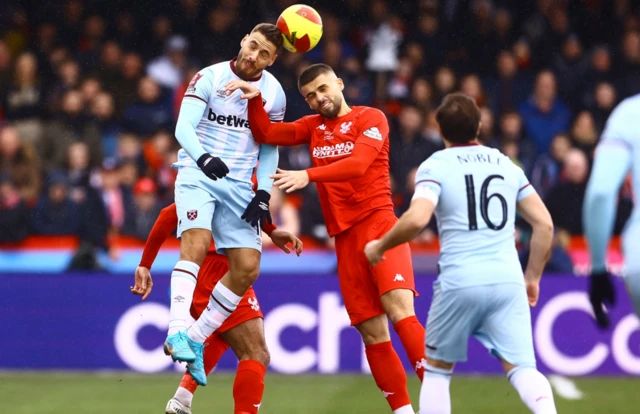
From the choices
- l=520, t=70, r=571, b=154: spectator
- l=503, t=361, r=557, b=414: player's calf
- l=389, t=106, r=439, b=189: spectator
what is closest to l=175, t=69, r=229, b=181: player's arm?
l=503, t=361, r=557, b=414: player's calf

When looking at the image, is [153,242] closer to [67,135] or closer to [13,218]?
[13,218]

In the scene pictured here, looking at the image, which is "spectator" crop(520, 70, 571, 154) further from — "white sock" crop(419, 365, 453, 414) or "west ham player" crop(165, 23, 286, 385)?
"white sock" crop(419, 365, 453, 414)

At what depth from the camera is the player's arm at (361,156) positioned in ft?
21.6

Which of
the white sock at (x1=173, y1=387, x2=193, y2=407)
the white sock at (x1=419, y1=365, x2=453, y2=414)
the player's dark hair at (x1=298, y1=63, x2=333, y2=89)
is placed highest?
the player's dark hair at (x1=298, y1=63, x2=333, y2=89)

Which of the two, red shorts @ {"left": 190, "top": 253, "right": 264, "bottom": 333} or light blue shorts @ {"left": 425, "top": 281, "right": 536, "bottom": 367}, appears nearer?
light blue shorts @ {"left": 425, "top": 281, "right": 536, "bottom": 367}

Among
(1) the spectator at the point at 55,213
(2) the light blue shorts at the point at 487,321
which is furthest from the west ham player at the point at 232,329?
(1) the spectator at the point at 55,213

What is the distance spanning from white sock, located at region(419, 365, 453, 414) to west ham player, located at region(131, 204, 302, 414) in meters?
1.57

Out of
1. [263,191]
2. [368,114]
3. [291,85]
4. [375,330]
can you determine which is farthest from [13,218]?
[375,330]

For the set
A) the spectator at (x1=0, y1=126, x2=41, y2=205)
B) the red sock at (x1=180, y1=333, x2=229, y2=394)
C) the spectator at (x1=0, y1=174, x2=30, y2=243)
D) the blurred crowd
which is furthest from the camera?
the spectator at (x1=0, y1=126, x2=41, y2=205)

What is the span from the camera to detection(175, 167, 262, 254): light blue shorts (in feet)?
22.4

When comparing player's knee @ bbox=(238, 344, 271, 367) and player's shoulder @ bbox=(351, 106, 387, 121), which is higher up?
player's shoulder @ bbox=(351, 106, 387, 121)

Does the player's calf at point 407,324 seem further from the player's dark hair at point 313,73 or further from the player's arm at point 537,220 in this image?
the player's dark hair at point 313,73

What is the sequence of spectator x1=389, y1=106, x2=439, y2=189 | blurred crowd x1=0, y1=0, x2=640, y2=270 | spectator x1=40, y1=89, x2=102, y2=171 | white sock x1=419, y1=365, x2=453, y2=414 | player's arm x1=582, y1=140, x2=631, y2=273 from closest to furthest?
player's arm x1=582, y1=140, x2=631, y2=273
white sock x1=419, y1=365, x2=453, y2=414
blurred crowd x1=0, y1=0, x2=640, y2=270
spectator x1=389, y1=106, x2=439, y2=189
spectator x1=40, y1=89, x2=102, y2=171

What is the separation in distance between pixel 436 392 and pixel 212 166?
2050 mm
